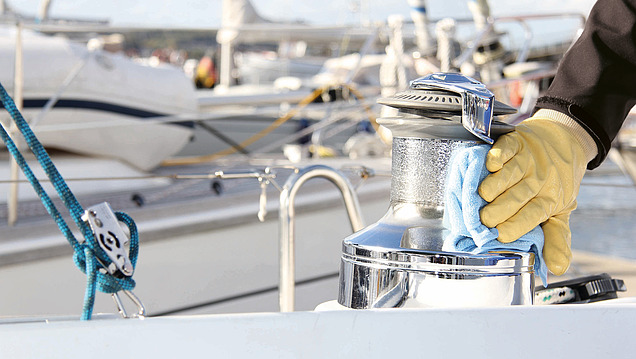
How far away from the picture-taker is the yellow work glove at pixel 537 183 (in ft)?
2.80

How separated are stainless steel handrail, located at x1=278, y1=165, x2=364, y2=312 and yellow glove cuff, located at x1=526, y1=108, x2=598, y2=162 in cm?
36

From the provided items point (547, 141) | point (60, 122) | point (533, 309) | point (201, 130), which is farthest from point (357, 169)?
point (201, 130)

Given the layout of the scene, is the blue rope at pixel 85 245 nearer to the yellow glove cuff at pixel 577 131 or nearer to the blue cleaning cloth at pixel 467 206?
the blue cleaning cloth at pixel 467 206

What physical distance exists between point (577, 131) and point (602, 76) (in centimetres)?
10

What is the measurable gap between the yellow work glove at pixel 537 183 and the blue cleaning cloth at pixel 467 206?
10mm

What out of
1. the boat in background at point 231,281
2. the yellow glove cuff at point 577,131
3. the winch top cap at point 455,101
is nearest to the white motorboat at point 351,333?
the boat in background at point 231,281

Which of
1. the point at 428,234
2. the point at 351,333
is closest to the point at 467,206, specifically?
the point at 428,234

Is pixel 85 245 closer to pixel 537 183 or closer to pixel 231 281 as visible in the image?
pixel 537 183

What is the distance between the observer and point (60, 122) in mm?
3328

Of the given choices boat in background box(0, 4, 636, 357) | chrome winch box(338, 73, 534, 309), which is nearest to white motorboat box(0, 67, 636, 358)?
boat in background box(0, 4, 636, 357)

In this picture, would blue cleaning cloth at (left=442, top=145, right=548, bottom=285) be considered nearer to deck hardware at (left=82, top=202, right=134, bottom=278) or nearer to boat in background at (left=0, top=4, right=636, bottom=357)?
boat in background at (left=0, top=4, right=636, bottom=357)

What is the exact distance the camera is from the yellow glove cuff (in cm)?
104

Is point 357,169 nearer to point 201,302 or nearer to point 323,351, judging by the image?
point 201,302

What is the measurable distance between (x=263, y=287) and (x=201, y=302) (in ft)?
0.96
